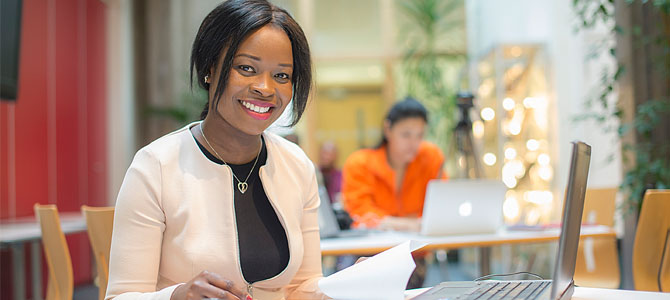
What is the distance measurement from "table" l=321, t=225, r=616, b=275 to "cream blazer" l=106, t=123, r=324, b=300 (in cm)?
107

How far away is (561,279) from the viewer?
1.01 metres

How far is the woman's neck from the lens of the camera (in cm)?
147

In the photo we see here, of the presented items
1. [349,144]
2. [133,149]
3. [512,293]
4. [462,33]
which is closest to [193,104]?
[133,149]

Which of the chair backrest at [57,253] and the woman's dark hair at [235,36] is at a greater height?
the woman's dark hair at [235,36]

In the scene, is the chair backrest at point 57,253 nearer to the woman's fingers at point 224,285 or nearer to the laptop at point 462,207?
the laptop at point 462,207

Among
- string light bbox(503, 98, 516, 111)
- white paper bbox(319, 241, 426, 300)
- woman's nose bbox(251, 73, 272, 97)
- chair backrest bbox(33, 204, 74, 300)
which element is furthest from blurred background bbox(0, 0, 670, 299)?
white paper bbox(319, 241, 426, 300)

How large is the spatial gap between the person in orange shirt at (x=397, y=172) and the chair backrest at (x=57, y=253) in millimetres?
1488

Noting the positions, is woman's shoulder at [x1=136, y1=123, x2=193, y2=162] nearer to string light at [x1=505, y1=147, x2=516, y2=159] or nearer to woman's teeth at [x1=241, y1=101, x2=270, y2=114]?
woman's teeth at [x1=241, y1=101, x2=270, y2=114]

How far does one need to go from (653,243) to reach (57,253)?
223cm

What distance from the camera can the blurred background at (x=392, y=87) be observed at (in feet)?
11.2


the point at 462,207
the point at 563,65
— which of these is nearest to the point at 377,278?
the point at 462,207

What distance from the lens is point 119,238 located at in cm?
127

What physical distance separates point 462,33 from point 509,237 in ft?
16.9

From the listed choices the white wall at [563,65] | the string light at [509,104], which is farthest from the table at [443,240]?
the string light at [509,104]
